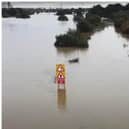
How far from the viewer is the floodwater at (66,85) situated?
10.5 ft

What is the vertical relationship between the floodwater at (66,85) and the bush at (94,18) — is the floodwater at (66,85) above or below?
below

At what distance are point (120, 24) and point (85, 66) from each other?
2.12 meters

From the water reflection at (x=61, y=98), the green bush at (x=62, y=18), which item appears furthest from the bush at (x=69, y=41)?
the water reflection at (x=61, y=98)

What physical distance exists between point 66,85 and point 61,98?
0.27m

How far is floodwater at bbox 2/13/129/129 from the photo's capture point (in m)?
3.19

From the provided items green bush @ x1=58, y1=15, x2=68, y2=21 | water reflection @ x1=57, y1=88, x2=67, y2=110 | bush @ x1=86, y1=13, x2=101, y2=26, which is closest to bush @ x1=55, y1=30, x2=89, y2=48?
bush @ x1=86, y1=13, x2=101, y2=26

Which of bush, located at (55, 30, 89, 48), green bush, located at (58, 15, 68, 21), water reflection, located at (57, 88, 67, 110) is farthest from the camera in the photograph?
green bush, located at (58, 15, 68, 21)

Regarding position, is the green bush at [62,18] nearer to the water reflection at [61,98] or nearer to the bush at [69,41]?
the bush at [69,41]

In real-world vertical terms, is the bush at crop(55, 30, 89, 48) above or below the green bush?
below

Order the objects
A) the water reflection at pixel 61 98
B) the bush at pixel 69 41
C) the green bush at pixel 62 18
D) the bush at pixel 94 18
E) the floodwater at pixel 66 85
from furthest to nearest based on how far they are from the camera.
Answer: the green bush at pixel 62 18
the bush at pixel 94 18
the bush at pixel 69 41
the water reflection at pixel 61 98
the floodwater at pixel 66 85

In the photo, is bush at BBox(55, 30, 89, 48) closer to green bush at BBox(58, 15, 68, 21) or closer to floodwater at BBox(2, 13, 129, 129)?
floodwater at BBox(2, 13, 129, 129)

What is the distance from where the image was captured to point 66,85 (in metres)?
3.87

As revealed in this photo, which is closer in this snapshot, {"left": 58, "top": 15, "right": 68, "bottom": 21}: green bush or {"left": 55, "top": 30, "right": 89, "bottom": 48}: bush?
{"left": 55, "top": 30, "right": 89, "bottom": 48}: bush

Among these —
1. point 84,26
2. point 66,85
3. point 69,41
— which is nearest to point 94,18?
point 69,41
